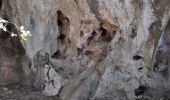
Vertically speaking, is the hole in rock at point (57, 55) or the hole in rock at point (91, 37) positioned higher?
the hole in rock at point (91, 37)

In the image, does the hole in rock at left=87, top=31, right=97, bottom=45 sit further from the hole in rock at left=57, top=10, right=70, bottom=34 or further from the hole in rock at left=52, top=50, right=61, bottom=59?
the hole in rock at left=52, top=50, right=61, bottom=59

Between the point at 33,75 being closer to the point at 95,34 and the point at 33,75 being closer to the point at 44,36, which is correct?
the point at 44,36

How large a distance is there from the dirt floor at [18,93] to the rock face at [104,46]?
0.32 meters

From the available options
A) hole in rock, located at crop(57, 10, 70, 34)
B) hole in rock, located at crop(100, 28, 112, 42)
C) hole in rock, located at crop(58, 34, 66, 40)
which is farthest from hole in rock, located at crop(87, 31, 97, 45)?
hole in rock, located at crop(58, 34, 66, 40)

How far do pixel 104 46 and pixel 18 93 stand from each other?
7.02ft

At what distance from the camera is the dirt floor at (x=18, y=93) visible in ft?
22.0

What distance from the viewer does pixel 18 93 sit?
711cm

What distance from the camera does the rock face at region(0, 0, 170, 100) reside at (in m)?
5.37

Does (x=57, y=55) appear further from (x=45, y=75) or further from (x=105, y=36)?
(x=105, y=36)

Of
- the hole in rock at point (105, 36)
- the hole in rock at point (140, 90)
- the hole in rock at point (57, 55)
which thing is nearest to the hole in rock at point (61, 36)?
the hole in rock at point (57, 55)

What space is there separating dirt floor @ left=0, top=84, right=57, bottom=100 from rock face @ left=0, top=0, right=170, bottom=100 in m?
0.32

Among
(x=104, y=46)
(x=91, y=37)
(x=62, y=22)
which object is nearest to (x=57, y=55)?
(x=62, y=22)

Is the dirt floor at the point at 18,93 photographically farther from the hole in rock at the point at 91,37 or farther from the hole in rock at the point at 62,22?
the hole in rock at the point at 91,37

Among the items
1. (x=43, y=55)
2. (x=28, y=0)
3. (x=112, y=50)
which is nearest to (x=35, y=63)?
(x=43, y=55)
